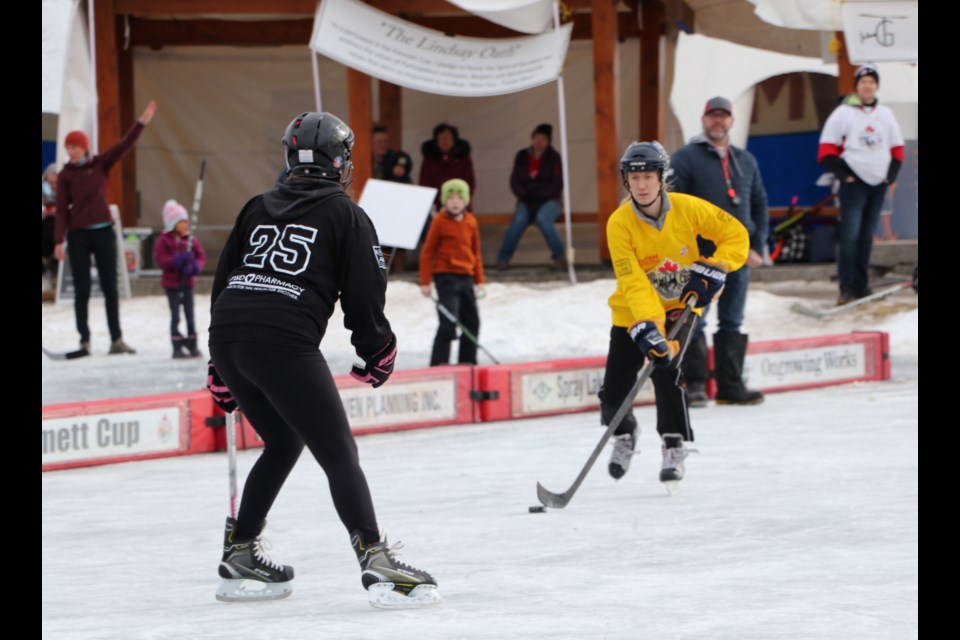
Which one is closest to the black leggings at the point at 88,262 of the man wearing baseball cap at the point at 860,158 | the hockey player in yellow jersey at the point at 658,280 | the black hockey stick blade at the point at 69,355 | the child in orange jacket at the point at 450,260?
the black hockey stick blade at the point at 69,355

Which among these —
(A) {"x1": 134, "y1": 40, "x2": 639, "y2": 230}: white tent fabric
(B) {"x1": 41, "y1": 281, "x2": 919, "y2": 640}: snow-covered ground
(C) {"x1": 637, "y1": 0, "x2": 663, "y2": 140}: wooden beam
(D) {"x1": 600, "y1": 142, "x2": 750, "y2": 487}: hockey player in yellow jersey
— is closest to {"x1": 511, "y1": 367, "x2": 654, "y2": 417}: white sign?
(B) {"x1": 41, "y1": 281, "x2": 919, "y2": 640}: snow-covered ground

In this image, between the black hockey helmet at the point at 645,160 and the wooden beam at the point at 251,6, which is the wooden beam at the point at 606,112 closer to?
the wooden beam at the point at 251,6

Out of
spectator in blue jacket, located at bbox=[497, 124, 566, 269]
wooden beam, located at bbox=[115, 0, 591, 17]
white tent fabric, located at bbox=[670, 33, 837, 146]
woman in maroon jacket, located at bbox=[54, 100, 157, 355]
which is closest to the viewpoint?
woman in maroon jacket, located at bbox=[54, 100, 157, 355]

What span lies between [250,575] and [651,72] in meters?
12.8

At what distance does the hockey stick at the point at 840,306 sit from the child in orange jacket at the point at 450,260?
3.18 metres

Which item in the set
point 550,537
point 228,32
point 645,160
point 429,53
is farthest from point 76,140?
point 550,537

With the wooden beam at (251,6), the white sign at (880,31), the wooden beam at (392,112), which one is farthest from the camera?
the wooden beam at (392,112)

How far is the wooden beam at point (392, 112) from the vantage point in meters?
16.7

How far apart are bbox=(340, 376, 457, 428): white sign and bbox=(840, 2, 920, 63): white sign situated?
5443 mm

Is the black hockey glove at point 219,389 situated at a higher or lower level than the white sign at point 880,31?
lower

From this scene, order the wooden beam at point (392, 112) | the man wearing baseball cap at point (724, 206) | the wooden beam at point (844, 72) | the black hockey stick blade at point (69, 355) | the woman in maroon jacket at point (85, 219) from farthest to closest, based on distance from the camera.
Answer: the wooden beam at point (392, 112) → the wooden beam at point (844, 72) → the woman in maroon jacket at point (85, 219) → the black hockey stick blade at point (69, 355) → the man wearing baseball cap at point (724, 206)

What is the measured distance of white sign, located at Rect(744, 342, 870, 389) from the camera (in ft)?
30.7

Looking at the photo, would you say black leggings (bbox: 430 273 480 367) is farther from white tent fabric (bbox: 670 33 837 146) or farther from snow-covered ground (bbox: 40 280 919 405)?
white tent fabric (bbox: 670 33 837 146)
